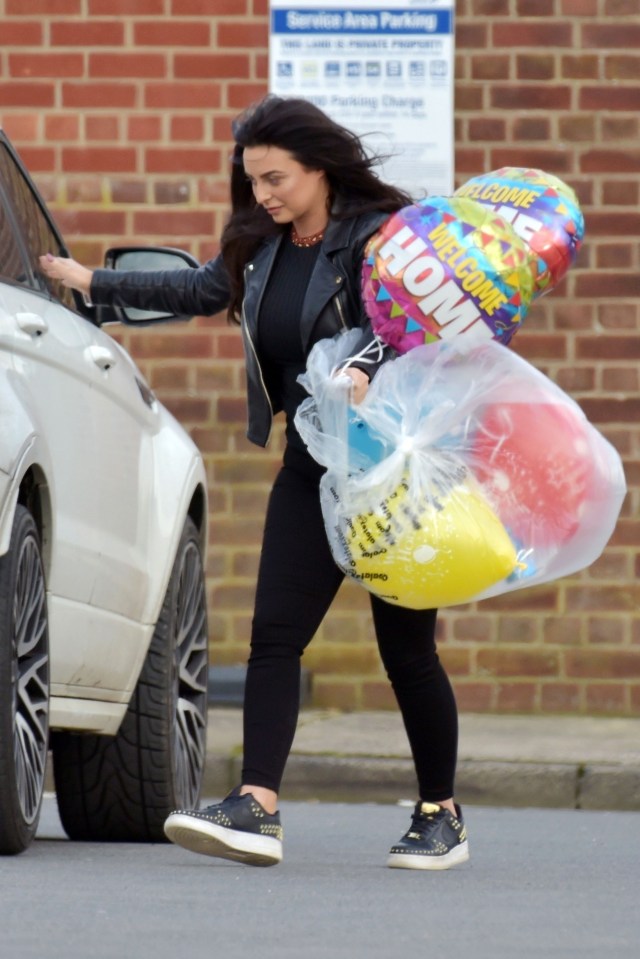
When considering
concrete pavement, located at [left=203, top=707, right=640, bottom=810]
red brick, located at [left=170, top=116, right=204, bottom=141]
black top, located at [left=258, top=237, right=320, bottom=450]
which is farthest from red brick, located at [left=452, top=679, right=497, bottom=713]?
black top, located at [left=258, top=237, right=320, bottom=450]

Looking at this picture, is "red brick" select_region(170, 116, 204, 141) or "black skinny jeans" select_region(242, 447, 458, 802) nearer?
"black skinny jeans" select_region(242, 447, 458, 802)

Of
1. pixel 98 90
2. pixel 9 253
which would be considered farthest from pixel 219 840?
pixel 98 90

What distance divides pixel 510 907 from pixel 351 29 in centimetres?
550

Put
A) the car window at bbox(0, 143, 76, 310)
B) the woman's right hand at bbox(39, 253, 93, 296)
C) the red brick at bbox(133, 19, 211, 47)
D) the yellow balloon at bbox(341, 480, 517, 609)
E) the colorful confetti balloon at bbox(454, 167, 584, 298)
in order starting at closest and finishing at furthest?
the yellow balloon at bbox(341, 480, 517, 609) < the colorful confetti balloon at bbox(454, 167, 584, 298) < the car window at bbox(0, 143, 76, 310) < the woman's right hand at bbox(39, 253, 93, 296) < the red brick at bbox(133, 19, 211, 47)

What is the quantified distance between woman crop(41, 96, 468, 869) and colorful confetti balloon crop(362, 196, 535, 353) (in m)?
0.12

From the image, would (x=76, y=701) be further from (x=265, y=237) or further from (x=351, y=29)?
(x=351, y=29)

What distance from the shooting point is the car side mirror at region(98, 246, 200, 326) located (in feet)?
19.2

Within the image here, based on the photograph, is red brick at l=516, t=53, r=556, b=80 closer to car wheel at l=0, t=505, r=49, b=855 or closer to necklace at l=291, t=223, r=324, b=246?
necklace at l=291, t=223, r=324, b=246

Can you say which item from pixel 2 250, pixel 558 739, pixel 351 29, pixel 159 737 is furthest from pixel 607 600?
pixel 2 250

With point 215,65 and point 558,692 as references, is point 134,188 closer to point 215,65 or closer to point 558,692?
point 215,65

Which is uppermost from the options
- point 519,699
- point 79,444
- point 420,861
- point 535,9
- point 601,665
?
point 535,9

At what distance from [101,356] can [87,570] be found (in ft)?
1.90

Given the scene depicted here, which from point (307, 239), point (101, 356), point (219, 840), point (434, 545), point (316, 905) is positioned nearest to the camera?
point (316, 905)

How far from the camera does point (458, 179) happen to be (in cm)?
940
